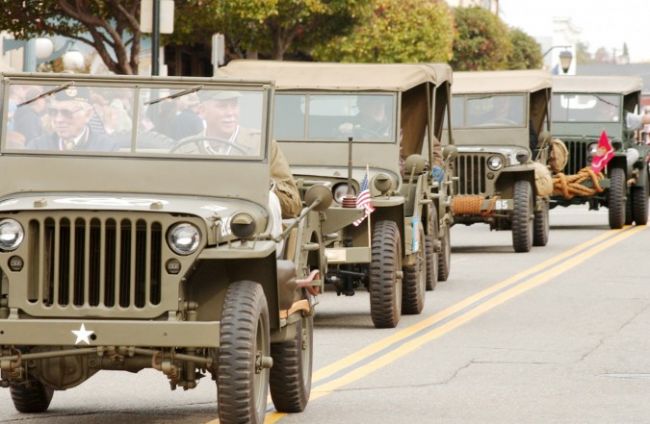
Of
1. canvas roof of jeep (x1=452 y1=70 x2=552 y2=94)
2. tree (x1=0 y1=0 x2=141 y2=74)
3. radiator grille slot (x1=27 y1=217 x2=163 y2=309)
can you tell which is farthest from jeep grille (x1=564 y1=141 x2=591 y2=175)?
radiator grille slot (x1=27 y1=217 x2=163 y2=309)

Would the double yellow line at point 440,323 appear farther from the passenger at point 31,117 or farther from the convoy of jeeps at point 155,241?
the passenger at point 31,117

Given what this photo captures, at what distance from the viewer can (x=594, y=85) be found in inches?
1212

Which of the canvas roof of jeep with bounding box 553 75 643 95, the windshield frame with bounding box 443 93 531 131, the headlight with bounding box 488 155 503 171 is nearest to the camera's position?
the headlight with bounding box 488 155 503 171

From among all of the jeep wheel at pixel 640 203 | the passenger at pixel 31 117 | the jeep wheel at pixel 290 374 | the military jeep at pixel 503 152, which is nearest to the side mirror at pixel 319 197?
the jeep wheel at pixel 290 374

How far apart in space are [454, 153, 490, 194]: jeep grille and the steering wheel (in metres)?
14.7

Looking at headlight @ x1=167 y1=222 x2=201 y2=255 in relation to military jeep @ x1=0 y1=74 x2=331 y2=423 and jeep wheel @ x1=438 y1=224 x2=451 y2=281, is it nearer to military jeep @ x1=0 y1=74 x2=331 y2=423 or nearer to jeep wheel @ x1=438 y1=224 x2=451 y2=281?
military jeep @ x1=0 y1=74 x2=331 y2=423

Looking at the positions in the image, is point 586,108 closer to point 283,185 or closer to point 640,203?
point 640,203

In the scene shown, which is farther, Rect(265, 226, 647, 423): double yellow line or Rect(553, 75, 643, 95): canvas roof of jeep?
Rect(553, 75, 643, 95): canvas roof of jeep

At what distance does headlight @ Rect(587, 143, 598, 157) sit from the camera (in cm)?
2936

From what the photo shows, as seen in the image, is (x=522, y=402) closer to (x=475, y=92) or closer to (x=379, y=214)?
(x=379, y=214)

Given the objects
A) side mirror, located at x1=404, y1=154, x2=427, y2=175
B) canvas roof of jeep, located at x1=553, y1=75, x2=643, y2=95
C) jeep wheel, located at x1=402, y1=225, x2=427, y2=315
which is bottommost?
jeep wheel, located at x1=402, y1=225, x2=427, y2=315

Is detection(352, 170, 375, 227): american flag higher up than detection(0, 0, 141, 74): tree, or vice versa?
detection(0, 0, 141, 74): tree

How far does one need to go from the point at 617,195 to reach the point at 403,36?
27018mm

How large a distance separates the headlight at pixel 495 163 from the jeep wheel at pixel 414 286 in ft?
26.5
